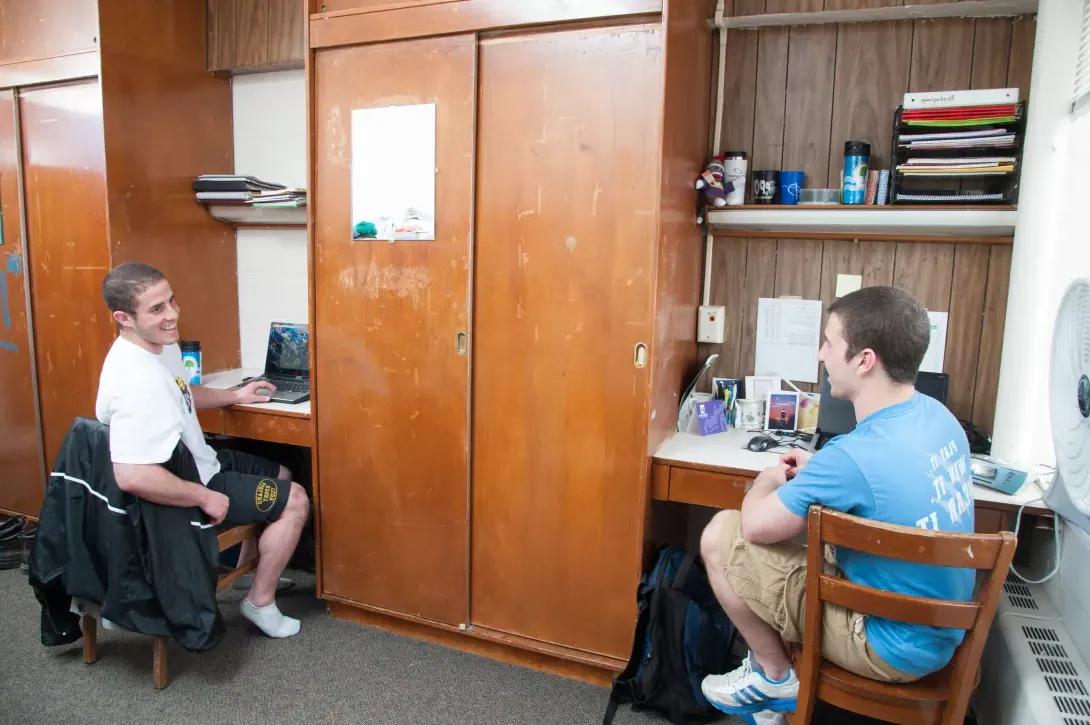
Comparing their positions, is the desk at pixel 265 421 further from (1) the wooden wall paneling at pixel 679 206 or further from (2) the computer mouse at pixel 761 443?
(2) the computer mouse at pixel 761 443

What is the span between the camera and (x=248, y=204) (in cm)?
279

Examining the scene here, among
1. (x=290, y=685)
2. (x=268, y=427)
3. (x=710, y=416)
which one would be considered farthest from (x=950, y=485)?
(x=268, y=427)

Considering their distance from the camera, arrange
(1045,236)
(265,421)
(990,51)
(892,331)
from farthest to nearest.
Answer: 1. (265,421)
2. (990,51)
3. (1045,236)
4. (892,331)

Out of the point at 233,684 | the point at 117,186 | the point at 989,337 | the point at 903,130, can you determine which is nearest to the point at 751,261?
the point at 903,130

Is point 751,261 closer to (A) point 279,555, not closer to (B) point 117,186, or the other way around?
(A) point 279,555

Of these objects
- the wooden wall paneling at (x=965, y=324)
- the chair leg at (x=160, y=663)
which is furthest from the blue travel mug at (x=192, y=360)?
the wooden wall paneling at (x=965, y=324)

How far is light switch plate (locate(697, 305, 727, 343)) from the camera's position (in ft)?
7.92

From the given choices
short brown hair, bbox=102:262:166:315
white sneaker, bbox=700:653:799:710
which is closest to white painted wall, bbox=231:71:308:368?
short brown hair, bbox=102:262:166:315

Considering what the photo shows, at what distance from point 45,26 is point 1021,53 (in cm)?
345

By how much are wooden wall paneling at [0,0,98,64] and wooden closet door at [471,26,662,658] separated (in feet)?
5.39

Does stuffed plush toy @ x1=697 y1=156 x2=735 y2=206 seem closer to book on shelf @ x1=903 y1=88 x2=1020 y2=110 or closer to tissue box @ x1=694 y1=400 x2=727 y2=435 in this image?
book on shelf @ x1=903 y1=88 x2=1020 y2=110

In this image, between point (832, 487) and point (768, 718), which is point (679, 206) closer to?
point (832, 487)

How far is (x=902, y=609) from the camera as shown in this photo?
1.27 meters

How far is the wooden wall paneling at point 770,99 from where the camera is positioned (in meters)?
2.31
